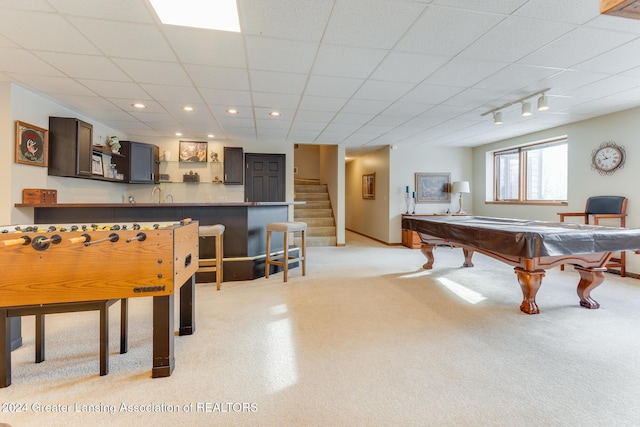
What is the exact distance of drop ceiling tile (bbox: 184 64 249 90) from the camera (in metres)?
2.84

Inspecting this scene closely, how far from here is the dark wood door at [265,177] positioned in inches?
248

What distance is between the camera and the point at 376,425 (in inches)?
52.7

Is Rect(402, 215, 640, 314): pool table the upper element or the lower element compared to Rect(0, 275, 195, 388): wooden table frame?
upper

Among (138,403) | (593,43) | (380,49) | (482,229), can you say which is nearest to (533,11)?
(593,43)

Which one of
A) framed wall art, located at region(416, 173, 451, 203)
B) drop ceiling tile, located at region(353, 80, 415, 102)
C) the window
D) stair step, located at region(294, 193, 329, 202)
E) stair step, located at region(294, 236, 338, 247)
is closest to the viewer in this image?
drop ceiling tile, located at region(353, 80, 415, 102)

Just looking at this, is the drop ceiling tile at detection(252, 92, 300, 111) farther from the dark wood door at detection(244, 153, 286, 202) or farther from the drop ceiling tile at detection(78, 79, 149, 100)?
the dark wood door at detection(244, 153, 286, 202)

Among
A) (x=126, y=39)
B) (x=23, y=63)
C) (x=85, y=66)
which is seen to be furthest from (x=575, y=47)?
(x=23, y=63)

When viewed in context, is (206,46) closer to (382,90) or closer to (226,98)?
(226,98)

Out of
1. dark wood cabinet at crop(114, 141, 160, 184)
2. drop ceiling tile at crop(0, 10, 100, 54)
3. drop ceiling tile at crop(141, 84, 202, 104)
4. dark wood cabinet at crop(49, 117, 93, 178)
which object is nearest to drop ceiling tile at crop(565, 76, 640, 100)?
drop ceiling tile at crop(141, 84, 202, 104)

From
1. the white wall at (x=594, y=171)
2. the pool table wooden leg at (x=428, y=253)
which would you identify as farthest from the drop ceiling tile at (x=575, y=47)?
the pool table wooden leg at (x=428, y=253)

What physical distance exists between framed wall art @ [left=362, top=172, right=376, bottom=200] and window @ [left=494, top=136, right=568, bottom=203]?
2.94 meters

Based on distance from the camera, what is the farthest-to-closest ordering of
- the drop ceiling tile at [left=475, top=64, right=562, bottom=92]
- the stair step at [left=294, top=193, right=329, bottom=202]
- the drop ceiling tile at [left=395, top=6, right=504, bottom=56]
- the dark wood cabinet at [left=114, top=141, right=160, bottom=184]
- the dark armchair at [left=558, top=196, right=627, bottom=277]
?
the stair step at [left=294, top=193, right=329, bottom=202]
the dark wood cabinet at [left=114, top=141, right=160, bottom=184]
the dark armchair at [left=558, top=196, right=627, bottom=277]
the drop ceiling tile at [left=475, top=64, right=562, bottom=92]
the drop ceiling tile at [left=395, top=6, right=504, bottom=56]

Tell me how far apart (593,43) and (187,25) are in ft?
10.9

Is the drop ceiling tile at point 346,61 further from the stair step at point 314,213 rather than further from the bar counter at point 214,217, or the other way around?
the stair step at point 314,213
